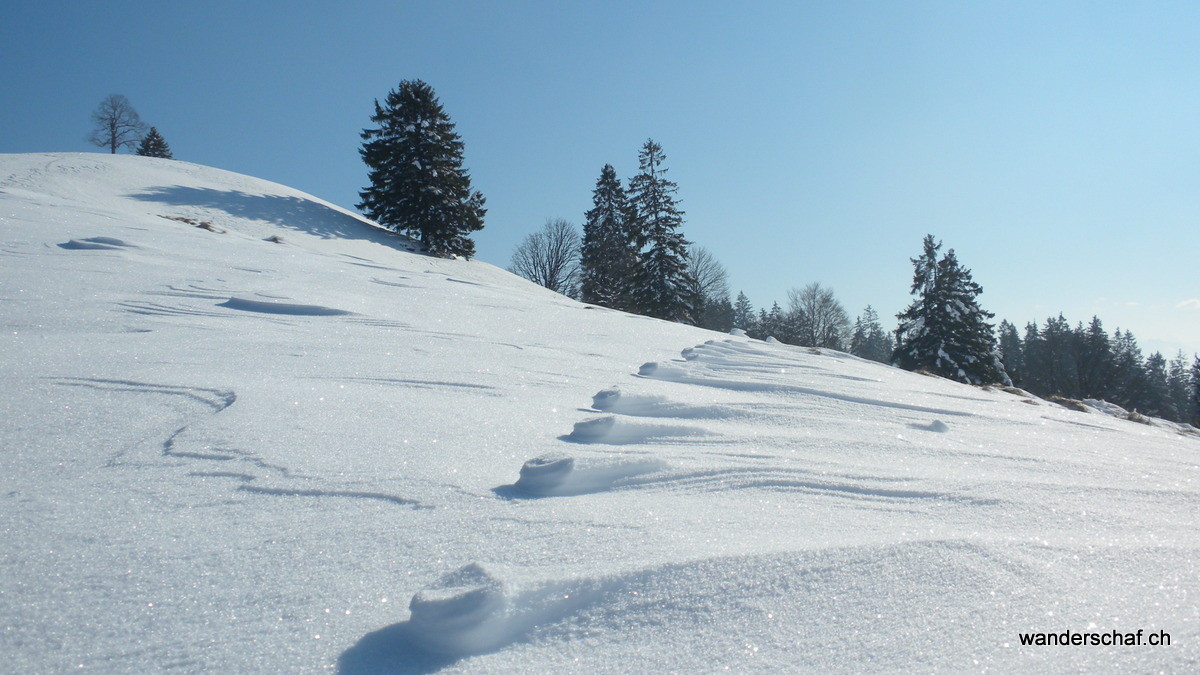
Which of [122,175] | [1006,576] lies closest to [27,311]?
[1006,576]

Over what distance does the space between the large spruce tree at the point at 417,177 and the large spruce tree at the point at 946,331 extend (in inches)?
759

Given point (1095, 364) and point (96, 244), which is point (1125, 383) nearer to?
point (1095, 364)

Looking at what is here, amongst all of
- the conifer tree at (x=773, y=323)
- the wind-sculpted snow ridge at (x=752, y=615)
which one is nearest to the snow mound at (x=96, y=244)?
the wind-sculpted snow ridge at (x=752, y=615)

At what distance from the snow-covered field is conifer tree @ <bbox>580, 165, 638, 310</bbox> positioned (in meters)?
23.9

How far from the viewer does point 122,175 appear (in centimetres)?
1702

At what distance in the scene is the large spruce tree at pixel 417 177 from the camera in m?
23.0

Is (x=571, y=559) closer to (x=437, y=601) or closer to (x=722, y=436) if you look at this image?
(x=437, y=601)

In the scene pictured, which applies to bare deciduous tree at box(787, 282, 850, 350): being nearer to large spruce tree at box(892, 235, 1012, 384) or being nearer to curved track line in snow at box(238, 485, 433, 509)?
large spruce tree at box(892, 235, 1012, 384)

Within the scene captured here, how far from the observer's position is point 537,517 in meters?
1.58

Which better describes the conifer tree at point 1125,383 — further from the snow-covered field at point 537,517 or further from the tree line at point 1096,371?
the snow-covered field at point 537,517

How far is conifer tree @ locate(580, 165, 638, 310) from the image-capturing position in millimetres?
27781

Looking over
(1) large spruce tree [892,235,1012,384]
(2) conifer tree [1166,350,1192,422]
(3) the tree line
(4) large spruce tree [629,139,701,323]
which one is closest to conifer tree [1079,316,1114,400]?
(3) the tree line

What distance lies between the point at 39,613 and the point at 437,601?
0.82 metres

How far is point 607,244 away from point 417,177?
10480mm
